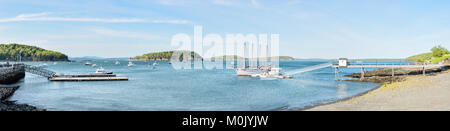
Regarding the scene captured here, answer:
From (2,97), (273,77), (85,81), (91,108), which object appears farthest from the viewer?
(273,77)

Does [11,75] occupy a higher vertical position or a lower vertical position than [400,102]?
higher

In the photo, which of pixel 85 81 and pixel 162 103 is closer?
pixel 162 103

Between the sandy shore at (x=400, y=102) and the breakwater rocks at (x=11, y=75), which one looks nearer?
the sandy shore at (x=400, y=102)

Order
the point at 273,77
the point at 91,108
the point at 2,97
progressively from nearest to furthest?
1. the point at 91,108
2. the point at 2,97
3. the point at 273,77

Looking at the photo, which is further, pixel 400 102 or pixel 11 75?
pixel 11 75

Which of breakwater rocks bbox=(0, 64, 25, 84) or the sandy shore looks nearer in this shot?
the sandy shore
